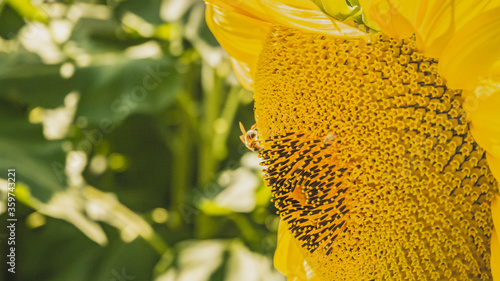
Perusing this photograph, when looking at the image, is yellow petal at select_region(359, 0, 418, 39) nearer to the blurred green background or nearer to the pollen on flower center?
the pollen on flower center

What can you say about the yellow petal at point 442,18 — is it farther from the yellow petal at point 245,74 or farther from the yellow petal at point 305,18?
the yellow petal at point 245,74

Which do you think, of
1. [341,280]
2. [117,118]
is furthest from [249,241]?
[341,280]

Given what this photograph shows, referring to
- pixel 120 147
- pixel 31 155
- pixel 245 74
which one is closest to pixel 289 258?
pixel 245 74

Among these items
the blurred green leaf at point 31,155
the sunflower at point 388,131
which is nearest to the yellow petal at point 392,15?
the sunflower at point 388,131

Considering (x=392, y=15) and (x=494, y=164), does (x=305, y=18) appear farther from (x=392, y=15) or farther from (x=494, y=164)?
(x=494, y=164)

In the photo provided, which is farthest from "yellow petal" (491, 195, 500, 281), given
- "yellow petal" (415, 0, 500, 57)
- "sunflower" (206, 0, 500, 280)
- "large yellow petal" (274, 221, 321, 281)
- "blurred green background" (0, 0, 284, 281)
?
"blurred green background" (0, 0, 284, 281)

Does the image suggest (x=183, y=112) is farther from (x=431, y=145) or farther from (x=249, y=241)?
(x=431, y=145)
